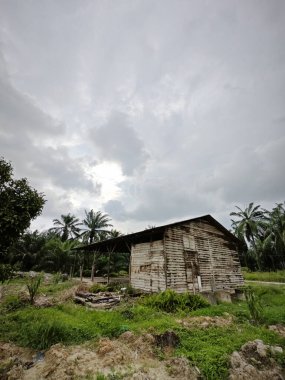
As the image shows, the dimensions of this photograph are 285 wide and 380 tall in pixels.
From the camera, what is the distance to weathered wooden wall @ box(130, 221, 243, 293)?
13437 mm

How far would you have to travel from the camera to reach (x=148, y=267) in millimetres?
14125

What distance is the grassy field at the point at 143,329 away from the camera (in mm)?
5848

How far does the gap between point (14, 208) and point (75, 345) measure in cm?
502

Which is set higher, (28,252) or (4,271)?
(28,252)

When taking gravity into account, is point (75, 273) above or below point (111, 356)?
above

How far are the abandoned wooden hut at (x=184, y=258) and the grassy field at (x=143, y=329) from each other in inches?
118

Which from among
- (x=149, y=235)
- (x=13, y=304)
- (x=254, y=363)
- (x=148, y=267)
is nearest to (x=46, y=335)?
(x=13, y=304)

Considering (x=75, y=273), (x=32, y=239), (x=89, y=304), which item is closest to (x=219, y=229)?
(x=89, y=304)

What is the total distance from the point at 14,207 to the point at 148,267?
9.16 meters

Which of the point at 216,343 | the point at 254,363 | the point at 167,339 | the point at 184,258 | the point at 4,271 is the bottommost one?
the point at 254,363

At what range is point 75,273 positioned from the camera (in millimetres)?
31125

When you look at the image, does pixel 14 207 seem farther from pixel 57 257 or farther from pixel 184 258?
pixel 57 257

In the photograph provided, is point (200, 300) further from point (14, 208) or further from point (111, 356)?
point (14, 208)

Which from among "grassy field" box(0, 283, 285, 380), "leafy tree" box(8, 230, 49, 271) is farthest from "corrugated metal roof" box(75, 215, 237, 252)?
"leafy tree" box(8, 230, 49, 271)
